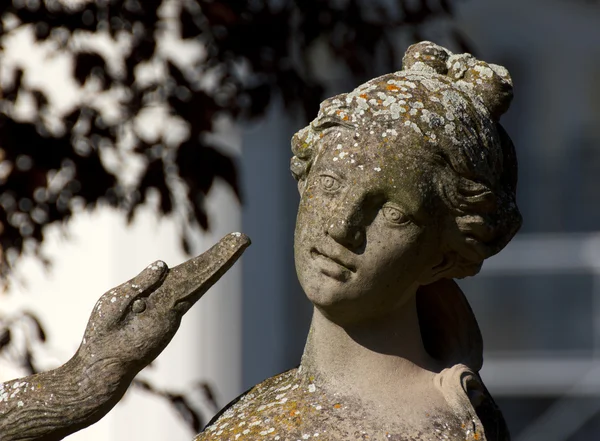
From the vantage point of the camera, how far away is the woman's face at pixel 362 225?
238 centimetres

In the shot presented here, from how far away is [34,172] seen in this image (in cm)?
Result: 413

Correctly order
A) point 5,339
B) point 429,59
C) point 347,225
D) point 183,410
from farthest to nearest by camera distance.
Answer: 1. point 183,410
2. point 5,339
3. point 429,59
4. point 347,225

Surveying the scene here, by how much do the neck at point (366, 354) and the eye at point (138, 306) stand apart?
0.35 metres

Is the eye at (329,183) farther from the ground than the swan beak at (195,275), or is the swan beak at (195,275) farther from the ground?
the eye at (329,183)

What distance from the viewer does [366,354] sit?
8.19 ft

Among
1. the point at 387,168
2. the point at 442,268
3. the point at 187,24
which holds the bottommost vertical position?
the point at 442,268

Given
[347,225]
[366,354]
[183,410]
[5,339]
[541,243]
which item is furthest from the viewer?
[541,243]

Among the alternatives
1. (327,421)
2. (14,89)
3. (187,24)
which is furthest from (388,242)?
(14,89)

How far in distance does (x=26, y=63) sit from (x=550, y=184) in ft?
10.9

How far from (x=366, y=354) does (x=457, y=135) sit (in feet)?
1.50

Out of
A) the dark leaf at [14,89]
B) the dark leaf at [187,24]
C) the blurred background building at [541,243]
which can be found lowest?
the blurred background building at [541,243]

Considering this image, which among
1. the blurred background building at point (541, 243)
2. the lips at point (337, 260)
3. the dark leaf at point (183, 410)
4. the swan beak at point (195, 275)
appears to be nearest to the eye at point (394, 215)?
the lips at point (337, 260)

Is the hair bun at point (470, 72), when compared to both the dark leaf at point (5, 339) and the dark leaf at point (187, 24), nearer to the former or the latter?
the dark leaf at point (187, 24)

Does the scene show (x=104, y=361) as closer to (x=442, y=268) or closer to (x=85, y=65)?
(x=442, y=268)
